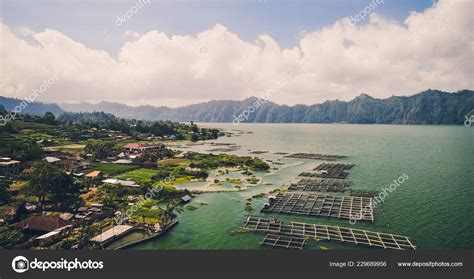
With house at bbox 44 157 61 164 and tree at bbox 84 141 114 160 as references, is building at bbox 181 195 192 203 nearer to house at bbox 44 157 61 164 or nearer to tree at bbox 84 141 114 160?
house at bbox 44 157 61 164

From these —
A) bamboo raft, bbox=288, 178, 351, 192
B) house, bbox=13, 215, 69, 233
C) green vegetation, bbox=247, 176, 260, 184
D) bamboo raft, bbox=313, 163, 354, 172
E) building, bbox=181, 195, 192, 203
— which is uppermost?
bamboo raft, bbox=313, 163, 354, 172

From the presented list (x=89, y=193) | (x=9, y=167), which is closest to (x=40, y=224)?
(x=89, y=193)

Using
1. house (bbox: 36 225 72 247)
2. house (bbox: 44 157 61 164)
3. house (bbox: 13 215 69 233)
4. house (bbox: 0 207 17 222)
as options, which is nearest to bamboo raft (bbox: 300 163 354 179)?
house (bbox: 13 215 69 233)

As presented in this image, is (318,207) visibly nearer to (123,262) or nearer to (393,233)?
(393,233)

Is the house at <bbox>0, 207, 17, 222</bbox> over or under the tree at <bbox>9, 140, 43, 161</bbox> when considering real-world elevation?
under

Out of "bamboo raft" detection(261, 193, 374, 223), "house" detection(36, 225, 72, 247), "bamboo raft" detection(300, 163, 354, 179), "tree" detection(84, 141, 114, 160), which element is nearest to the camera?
"house" detection(36, 225, 72, 247)

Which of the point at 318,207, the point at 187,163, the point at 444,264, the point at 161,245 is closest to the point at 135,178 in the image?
the point at 187,163

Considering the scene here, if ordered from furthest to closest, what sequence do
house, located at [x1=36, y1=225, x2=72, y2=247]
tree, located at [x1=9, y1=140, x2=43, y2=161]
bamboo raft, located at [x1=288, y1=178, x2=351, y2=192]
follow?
tree, located at [x1=9, y1=140, x2=43, y2=161]
bamboo raft, located at [x1=288, y1=178, x2=351, y2=192]
house, located at [x1=36, y1=225, x2=72, y2=247]

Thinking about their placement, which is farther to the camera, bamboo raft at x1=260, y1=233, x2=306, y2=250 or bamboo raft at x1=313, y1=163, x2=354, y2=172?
bamboo raft at x1=313, y1=163, x2=354, y2=172

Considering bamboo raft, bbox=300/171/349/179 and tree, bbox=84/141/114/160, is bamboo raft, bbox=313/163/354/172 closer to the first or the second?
bamboo raft, bbox=300/171/349/179

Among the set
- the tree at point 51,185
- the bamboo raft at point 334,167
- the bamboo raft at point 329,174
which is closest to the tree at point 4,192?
the tree at point 51,185
